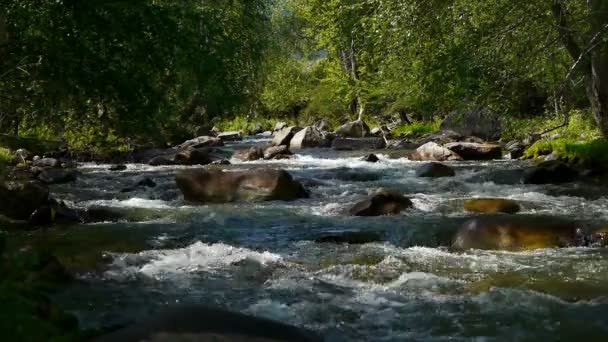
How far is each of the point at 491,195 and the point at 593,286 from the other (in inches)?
275

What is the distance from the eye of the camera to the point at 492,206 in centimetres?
1154

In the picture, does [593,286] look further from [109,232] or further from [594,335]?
[109,232]

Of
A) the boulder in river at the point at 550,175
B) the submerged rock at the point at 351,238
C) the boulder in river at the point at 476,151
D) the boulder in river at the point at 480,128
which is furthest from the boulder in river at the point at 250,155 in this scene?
the submerged rock at the point at 351,238

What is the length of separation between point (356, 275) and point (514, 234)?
2.95m

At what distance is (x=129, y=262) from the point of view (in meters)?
8.23

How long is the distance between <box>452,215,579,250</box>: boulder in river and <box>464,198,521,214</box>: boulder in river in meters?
1.77

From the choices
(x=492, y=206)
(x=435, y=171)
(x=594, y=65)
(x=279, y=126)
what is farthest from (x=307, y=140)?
(x=492, y=206)

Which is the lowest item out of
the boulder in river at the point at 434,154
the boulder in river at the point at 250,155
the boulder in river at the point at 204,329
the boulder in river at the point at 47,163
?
the boulder in river at the point at 204,329

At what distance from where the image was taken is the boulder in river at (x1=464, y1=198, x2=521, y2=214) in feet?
37.2

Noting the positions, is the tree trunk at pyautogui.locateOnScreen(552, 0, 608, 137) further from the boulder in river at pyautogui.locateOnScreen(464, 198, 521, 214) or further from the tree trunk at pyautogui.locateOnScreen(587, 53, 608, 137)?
the boulder in river at pyautogui.locateOnScreen(464, 198, 521, 214)

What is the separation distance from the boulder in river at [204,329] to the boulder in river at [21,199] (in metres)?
7.91

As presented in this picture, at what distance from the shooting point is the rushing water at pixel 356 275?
590 cm

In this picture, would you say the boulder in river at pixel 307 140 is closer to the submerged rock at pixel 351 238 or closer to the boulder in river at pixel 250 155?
the boulder in river at pixel 250 155

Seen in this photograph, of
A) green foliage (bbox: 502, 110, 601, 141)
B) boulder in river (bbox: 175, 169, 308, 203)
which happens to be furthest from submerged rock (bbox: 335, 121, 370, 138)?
boulder in river (bbox: 175, 169, 308, 203)
